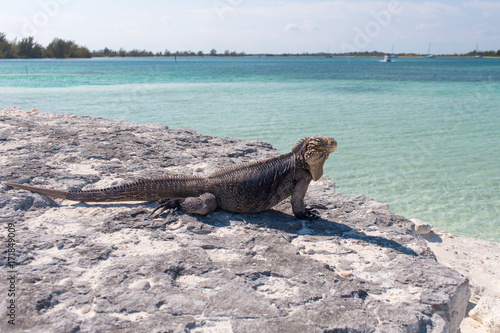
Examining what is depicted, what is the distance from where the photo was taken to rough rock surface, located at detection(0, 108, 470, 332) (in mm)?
Result: 2363

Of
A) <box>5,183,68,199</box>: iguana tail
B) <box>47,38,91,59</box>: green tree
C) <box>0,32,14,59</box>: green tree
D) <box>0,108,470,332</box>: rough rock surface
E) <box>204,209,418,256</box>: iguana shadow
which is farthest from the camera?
<box>47,38,91,59</box>: green tree

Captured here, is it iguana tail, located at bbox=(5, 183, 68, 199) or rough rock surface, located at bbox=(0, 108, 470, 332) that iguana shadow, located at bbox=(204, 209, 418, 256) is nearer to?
rough rock surface, located at bbox=(0, 108, 470, 332)

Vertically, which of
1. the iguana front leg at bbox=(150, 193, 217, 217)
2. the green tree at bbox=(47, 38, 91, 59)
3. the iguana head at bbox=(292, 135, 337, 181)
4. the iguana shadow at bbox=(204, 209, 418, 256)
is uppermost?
the green tree at bbox=(47, 38, 91, 59)

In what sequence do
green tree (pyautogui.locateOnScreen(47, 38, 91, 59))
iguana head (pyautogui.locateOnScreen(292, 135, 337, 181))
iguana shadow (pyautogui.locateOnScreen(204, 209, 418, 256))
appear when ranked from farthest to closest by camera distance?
green tree (pyautogui.locateOnScreen(47, 38, 91, 59)), iguana head (pyautogui.locateOnScreen(292, 135, 337, 181)), iguana shadow (pyautogui.locateOnScreen(204, 209, 418, 256))

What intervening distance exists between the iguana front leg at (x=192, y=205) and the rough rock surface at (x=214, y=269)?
75 mm

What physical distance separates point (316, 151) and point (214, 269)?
152cm

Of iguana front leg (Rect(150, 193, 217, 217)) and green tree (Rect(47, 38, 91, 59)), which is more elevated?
green tree (Rect(47, 38, 91, 59))

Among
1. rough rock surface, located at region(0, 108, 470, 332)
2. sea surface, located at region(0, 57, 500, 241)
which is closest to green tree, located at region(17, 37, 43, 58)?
sea surface, located at region(0, 57, 500, 241)

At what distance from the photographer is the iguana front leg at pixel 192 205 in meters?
3.80

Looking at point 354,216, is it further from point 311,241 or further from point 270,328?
point 270,328

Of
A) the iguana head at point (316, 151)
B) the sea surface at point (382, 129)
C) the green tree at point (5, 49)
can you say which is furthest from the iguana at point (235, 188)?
the green tree at point (5, 49)

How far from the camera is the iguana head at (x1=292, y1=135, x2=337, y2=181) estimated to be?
3.74 m

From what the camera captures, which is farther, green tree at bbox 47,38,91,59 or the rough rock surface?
green tree at bbox 47,38,91,59

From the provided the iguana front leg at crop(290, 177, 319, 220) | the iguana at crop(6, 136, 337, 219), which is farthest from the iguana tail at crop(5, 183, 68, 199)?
the iguana front leg at crop(290, 177, 319, 220)
